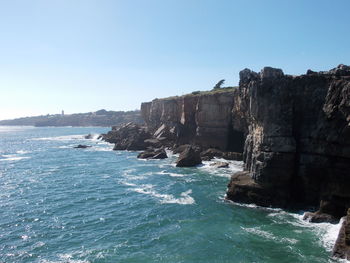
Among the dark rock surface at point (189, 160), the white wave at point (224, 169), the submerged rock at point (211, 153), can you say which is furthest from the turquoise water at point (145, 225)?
the submerged rock at point (211, 153)

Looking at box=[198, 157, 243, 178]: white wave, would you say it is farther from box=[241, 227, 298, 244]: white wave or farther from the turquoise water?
box=[241, 227, 298, 244]: white wave

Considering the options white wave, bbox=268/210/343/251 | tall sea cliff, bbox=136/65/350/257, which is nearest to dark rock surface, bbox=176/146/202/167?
tall sea cliff, bbox=136/65/350/257

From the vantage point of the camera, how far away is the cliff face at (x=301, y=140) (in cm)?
3466

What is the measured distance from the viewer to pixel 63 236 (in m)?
30.1

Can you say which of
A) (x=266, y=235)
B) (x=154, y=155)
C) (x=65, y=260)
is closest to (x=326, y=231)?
(x=266, y=235)

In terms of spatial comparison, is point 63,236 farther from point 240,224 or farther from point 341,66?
point 341,66

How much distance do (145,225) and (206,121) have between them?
152 ft

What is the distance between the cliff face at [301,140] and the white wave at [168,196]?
5242mm

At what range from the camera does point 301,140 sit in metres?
38.7

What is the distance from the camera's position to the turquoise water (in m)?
26.4

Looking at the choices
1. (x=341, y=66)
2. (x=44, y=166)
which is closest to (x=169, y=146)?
(x=44, y=166)

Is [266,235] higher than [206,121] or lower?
lower

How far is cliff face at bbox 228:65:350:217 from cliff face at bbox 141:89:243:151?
31273 millimetres

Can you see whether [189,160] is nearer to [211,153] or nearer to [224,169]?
[224,169]
